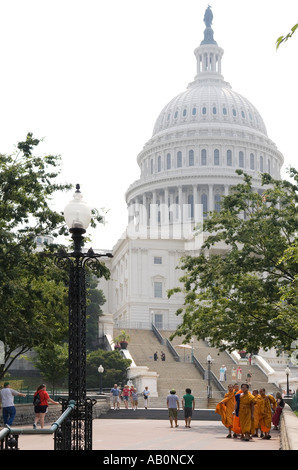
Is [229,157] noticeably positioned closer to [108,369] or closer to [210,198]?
[210,198]

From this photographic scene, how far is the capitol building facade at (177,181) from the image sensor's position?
105 metres

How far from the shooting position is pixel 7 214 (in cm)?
2758

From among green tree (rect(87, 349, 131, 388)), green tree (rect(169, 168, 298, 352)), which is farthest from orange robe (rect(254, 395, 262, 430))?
green tree (rect(87, 349, 131, 388))

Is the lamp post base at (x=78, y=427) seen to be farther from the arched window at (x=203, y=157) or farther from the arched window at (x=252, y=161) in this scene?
the arched window at (x=252, y=161)

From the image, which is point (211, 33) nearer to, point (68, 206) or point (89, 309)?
point (89, 309)

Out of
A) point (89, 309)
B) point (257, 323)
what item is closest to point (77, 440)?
point (257, 323)

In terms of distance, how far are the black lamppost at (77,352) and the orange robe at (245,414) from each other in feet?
31.6

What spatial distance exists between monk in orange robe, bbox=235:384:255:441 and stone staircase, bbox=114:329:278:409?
2726 cm

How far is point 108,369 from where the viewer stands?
2408 inches

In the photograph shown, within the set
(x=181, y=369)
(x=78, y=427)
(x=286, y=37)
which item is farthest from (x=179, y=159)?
(x=286, y=37)

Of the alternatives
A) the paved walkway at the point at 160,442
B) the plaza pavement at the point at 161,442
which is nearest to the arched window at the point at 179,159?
the plaza pavement at the point at 161,442
